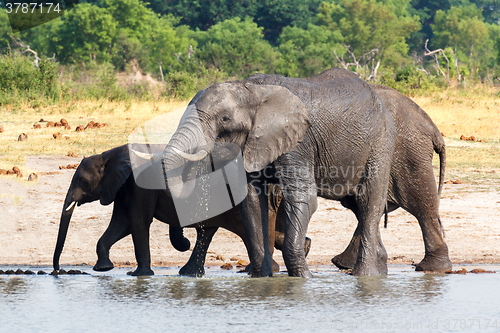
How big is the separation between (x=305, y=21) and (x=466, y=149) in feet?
118

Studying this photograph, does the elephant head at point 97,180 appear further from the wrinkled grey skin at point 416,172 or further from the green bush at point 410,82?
the green bush at point 410,82

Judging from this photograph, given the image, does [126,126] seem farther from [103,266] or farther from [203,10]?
[203,10]

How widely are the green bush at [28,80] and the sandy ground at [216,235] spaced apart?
6416 millimetres

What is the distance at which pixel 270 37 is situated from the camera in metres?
47.2

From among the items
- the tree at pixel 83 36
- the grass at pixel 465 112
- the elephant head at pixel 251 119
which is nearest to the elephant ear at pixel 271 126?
the elephant head at pixel 251 119

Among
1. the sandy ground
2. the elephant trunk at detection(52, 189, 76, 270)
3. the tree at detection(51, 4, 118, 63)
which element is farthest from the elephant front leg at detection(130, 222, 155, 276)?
the tree at detection(51, 4, 118, 63)

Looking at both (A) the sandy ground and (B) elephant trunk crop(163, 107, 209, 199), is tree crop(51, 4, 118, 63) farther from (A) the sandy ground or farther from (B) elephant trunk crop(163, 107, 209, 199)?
(B) elephant trunk crop(163, 107, 209, 199)

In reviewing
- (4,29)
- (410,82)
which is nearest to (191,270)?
(410,82)

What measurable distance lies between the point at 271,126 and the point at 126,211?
1.83 meters

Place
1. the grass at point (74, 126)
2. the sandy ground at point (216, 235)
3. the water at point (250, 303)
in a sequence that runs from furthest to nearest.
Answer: the grass at point (74, 126) → the sandy ground at point (216, 235) → the water at point (250, 303)

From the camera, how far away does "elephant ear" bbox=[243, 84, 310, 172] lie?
574 centimetres

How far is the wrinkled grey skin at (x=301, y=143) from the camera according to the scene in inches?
223

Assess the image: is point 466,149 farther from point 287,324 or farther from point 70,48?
point 70,48

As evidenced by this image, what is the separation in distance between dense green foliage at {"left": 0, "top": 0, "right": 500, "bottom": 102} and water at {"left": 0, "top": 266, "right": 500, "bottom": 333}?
1632 centimetres
